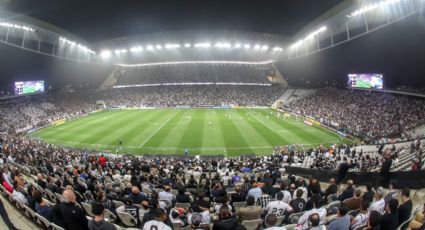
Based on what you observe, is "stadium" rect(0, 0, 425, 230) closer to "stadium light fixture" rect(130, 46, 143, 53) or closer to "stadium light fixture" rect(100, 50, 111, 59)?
"stadium light fixture" rect(130, 46, 143, 53)

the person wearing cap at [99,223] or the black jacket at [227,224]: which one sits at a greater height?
the person wearing cap at [99,223]

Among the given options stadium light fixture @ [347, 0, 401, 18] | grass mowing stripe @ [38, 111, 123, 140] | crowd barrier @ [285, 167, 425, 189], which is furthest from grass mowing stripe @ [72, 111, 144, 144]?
stadium light fixture @ [347, 0, 401, 18]

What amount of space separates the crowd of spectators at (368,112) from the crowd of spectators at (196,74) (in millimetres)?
36271

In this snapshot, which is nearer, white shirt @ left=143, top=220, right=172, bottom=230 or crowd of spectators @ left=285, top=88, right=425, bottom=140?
white shirt @ left=143, top=220, right=172, bottom=230

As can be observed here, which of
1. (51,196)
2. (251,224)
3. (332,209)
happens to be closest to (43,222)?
(51,196)

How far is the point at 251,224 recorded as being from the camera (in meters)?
7.97

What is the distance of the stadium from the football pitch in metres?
0.32

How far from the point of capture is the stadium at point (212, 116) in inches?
364

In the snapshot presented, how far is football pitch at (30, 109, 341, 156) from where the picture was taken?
3722cm

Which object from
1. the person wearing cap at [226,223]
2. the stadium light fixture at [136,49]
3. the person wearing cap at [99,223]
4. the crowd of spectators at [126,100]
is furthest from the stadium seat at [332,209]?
the stadium light fixture at [136,49]

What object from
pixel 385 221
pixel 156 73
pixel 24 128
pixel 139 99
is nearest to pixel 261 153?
pixel 385 221

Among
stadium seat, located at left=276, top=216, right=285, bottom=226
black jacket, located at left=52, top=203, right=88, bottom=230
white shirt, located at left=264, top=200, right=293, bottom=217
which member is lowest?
stadium seat, located at left=276, top=216, right=285, bottom=226

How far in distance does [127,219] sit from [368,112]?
149 feet

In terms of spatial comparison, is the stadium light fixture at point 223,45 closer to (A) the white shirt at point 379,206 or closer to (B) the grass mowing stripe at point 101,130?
(B) the grass mowing stripe at point 101,130
